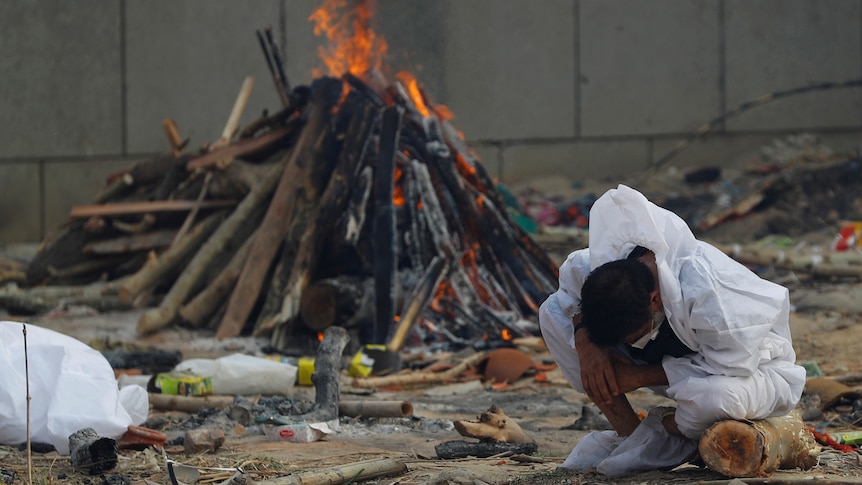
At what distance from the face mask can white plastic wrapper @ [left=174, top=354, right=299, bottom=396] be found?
114 inches

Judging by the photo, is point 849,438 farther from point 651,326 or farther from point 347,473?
point 347,473

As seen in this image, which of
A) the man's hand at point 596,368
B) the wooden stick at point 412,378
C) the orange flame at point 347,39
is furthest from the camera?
the orange flame at point 347,39

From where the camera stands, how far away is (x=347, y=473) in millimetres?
3750

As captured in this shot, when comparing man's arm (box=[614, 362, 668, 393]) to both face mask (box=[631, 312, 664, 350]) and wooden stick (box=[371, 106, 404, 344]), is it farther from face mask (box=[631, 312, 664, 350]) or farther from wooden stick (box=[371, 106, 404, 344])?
wooden stick (box=[371, 106, 404, 344])

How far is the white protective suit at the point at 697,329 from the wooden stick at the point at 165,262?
5.77m

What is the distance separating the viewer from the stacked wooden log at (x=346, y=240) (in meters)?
7.89

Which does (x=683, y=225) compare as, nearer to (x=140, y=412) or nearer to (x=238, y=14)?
(x=140, y=412)

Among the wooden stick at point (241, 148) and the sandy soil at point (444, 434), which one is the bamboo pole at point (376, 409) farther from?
the wooden stick at point (241, 148)

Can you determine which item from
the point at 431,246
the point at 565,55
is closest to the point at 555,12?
the point at 565,55

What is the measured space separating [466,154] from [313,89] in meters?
1.49

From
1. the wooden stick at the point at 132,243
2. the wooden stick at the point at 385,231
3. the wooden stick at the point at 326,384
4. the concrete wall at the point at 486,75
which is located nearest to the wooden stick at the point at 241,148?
the wooden stick at the point at 132,243

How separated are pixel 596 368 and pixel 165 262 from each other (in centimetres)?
606

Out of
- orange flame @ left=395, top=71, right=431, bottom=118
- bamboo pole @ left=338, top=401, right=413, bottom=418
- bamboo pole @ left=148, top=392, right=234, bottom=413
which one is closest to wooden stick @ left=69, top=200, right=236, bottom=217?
orange flame @ left=395, top=71, right=431, bottom=118

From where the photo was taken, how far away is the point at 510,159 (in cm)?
1343
